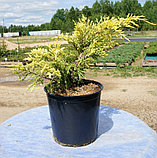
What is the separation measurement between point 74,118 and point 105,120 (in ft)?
3.13

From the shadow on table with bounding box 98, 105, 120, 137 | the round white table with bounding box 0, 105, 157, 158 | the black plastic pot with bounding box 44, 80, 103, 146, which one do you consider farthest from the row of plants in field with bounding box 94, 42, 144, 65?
the black plastic pot with bounding box 44, 80, 103, 146

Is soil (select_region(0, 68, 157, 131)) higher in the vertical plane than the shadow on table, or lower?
lower

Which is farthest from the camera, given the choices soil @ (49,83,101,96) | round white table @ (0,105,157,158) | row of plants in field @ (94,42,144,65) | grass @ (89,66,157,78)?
row of plants in field @ (94,42,144,65)

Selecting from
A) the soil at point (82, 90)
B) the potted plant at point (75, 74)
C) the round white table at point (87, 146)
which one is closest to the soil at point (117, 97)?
the round white table at point (87, 146)

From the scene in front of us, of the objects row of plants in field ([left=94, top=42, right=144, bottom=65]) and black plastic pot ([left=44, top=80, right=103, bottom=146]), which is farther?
row of plants in field ([left=94, top=42, right=144, bottom=65])

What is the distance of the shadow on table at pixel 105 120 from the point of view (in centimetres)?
289

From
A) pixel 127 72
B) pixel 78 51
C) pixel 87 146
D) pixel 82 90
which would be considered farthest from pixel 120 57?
pixel 87 146

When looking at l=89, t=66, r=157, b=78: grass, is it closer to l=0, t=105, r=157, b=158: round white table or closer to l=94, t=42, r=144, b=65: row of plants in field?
l=94, t=42, r=144, b=65: row of plants in field

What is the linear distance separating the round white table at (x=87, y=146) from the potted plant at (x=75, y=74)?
0.17 metres

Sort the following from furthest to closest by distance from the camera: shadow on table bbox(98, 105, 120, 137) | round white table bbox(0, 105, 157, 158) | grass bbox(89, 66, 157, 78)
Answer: grass bbox(89, 66, 157, 78) → shadow on table bbox(98, 105, 120, 137) → round white table bbox(0, 105, 157, 158)

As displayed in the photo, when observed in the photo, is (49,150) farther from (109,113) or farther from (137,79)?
(137,79)

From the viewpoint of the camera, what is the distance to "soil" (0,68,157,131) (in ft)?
17.6

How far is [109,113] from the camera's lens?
11.3 ft

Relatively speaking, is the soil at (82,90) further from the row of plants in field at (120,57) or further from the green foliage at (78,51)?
the row of plants in field at (120,57)
